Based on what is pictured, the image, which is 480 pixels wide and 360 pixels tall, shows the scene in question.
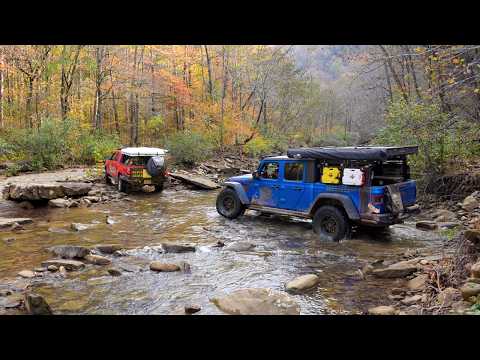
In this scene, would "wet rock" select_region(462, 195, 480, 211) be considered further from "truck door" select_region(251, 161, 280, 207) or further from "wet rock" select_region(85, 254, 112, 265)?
"wet rock" select_region(85, 254, 112, 265)

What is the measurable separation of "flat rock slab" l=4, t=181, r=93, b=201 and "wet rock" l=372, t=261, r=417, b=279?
1131cm

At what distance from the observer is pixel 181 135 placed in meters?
24.5

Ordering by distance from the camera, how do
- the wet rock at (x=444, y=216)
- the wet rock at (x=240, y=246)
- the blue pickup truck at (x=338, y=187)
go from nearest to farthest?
the blue pickup truck at (x=338, y=187) → the wet rock at (x=240, y=246) → the wet rock at (x=444, y=216)

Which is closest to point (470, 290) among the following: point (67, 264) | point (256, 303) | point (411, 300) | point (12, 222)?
point (411, 300)

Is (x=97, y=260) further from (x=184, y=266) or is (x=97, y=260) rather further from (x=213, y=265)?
(x=213, y=265)

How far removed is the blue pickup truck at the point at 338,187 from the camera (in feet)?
29.1

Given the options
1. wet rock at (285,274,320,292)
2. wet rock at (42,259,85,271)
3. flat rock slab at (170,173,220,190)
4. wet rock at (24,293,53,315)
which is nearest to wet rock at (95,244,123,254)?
wet rock at (42,259,85,271)

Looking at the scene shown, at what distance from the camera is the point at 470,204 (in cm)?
1090

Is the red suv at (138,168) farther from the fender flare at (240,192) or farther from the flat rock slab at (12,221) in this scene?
the fender flare at (240,192)

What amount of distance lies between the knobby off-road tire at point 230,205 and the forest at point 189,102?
566cm

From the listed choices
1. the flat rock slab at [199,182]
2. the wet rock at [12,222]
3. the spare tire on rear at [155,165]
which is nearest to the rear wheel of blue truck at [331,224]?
the wet rock at [12,222]

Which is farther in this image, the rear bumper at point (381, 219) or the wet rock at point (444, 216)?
the wet rock at point (444, 216)
